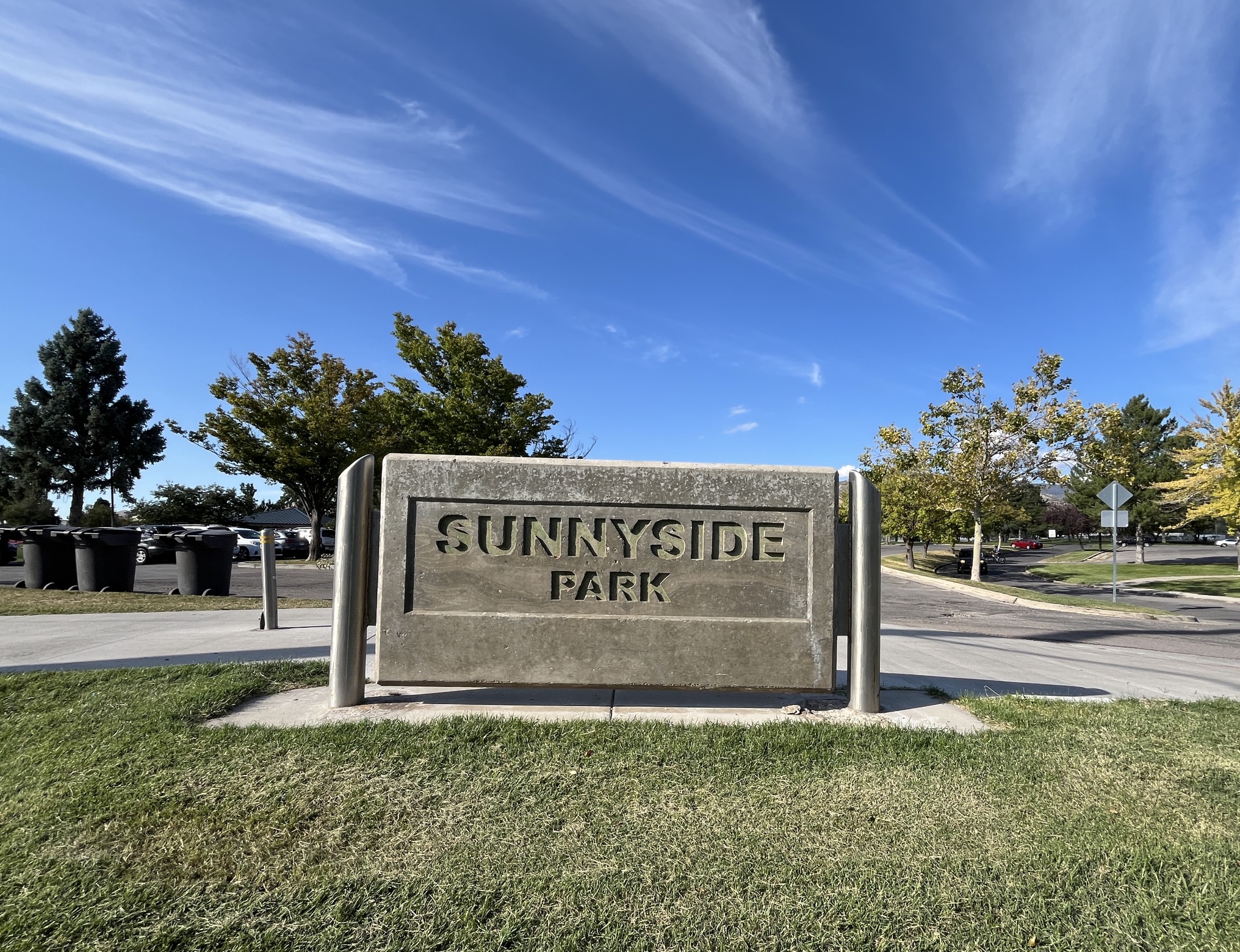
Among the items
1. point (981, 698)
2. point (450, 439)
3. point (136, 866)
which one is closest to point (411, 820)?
point (136, 866)

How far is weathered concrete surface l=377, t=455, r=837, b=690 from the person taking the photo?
4223 millimetres

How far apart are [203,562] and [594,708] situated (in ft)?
35.7

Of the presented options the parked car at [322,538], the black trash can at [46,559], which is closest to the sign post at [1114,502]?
the black trash can at [46,559]

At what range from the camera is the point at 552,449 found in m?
29.3

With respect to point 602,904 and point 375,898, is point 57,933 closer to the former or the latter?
point 375,898

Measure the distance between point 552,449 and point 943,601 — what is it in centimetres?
1748

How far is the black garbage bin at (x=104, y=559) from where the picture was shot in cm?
1182

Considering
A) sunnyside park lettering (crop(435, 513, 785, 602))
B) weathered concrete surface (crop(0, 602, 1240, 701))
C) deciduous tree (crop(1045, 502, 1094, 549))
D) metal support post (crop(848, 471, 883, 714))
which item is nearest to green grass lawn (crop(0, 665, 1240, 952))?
metal support post (crop(848, 471, 883, 714))

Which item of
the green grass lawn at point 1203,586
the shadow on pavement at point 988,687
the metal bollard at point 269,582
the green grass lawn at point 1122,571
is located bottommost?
the green grass lawn at point 1122,571

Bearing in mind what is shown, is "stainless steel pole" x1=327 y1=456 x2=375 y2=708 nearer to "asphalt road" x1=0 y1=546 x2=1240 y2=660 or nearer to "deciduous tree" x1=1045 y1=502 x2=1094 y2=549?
"asphalt road" x1=0 y1=546 x2=1240 y2=660

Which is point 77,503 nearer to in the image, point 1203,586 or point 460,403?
point 460,403

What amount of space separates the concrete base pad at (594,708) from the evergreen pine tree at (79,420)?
173 feet

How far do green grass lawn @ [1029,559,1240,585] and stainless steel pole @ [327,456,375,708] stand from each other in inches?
1103

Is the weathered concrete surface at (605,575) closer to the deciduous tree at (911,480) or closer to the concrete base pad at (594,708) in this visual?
the concrete base pad at (594,708)
